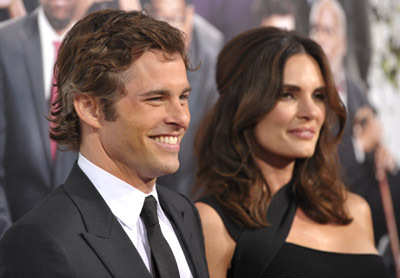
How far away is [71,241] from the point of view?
132 cm

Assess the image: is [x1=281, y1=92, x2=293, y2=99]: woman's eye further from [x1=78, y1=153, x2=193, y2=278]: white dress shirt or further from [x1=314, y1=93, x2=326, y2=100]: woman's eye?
[x1=78, y1=153, x2=193, y2=278]: white dress shirt

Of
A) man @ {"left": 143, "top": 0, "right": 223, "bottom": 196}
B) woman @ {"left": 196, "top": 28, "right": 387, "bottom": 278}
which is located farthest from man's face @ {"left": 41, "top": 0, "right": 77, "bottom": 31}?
woman @ {"left": 196, "top": 28, "right": 387, "bottom": 278}

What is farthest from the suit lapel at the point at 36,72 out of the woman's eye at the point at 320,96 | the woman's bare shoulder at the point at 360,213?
the woman's bare shoulder at the point at 360,213

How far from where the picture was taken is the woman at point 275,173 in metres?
2.08

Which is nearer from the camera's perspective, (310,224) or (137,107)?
(137,107)

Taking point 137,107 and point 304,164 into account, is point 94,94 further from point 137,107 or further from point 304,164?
point 304,164

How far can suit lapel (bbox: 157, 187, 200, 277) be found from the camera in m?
1.64

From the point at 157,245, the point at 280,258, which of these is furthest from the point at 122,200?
the point at 280,258

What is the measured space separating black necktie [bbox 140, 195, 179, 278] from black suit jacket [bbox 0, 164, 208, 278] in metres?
0.06

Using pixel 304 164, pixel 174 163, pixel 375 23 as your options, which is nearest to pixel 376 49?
pixel 375 23

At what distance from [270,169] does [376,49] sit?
1547 mm

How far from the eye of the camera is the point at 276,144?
7.18 feet

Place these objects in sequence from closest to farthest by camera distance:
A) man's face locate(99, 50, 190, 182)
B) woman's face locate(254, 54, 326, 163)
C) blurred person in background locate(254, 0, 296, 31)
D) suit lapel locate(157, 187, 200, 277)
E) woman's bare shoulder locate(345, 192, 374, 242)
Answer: man's face locate(99, 50, 190, 182) → suit lapel locate(157, 187, 200, 277) → woman's face locate(254, 54, 326, 163) → woman's bare shoulder locate(345, 192, 374, 242) → blurred person in background locate(254, 0, 296, 31)

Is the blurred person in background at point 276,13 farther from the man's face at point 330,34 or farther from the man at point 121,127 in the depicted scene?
the man at point 121,127
